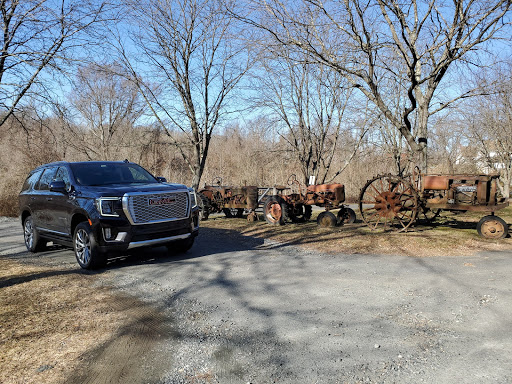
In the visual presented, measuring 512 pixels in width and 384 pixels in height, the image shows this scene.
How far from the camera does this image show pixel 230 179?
29.5 meters

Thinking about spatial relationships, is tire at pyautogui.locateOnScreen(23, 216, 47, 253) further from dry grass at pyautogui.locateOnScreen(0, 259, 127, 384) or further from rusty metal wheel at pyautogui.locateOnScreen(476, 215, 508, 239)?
rusty metal wheel at pyautogui.locateOnScreen(476, 215, 508, 239)

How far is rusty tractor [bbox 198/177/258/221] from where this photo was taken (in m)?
14.6

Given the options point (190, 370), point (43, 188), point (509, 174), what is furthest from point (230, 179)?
point (190, 370)

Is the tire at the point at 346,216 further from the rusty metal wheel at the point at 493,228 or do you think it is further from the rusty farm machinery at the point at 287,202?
the rusty metal wheel at the point at 493,228

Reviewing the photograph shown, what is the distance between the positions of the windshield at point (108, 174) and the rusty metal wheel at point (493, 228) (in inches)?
303

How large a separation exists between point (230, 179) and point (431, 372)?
26516 mm

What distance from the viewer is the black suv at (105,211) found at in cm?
706

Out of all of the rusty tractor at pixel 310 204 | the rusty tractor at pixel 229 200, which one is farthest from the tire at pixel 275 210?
the rusty tractor at pixel 229 200

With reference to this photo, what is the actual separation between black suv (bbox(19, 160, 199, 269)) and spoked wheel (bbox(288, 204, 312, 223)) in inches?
227

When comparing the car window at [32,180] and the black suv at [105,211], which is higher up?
the car window at [32,180]

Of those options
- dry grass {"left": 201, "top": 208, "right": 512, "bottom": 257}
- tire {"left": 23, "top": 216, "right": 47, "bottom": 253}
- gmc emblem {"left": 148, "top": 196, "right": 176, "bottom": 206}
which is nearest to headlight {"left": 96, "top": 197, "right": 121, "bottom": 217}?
gmc emblem {"left": 148, "top": 196, "right": 176, "bottom": 206}

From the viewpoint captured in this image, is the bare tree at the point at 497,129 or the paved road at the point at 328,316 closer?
the paved road at the point at 328,316

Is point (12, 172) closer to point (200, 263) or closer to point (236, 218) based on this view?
point (236, 218)

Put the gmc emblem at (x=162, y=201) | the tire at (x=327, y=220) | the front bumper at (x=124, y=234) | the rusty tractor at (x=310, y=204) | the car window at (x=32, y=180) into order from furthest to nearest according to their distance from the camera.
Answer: the rusty tractor at (x=310, y=204)
the tire at (x=327, y=220)
the car window at (x=32, y=180)
the gmc emblem at (x=162, y=201)
the front bumper at (x=124, y=234)
